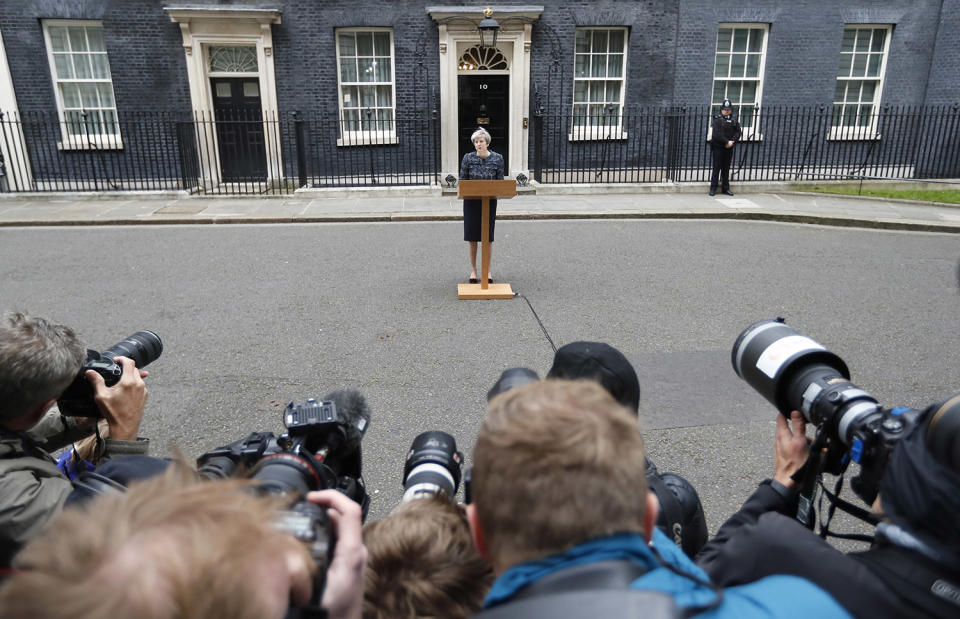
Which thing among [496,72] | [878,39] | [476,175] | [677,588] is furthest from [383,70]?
[677,588]

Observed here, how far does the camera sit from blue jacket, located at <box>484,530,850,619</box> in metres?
0.99

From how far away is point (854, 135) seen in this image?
1589cm

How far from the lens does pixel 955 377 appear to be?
4.84 m

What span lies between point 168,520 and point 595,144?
50.5 ft

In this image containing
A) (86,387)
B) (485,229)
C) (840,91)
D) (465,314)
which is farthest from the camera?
(840,91)

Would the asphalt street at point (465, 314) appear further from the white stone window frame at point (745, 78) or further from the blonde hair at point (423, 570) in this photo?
the white stone window frame at point (745, 78)

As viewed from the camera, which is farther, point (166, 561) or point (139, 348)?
point (139, 348)

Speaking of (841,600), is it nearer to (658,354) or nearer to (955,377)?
(658,354)

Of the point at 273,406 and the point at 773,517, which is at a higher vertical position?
the point at 773,517

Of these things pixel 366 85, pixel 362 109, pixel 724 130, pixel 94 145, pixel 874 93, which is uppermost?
pixel 366 85

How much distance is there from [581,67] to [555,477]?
15298 mm

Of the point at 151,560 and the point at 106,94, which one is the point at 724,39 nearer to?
the point at 106,94

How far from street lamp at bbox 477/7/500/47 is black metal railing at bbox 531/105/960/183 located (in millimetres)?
1827

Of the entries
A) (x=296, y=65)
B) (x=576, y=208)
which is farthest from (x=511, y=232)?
(x=296, y=65)
